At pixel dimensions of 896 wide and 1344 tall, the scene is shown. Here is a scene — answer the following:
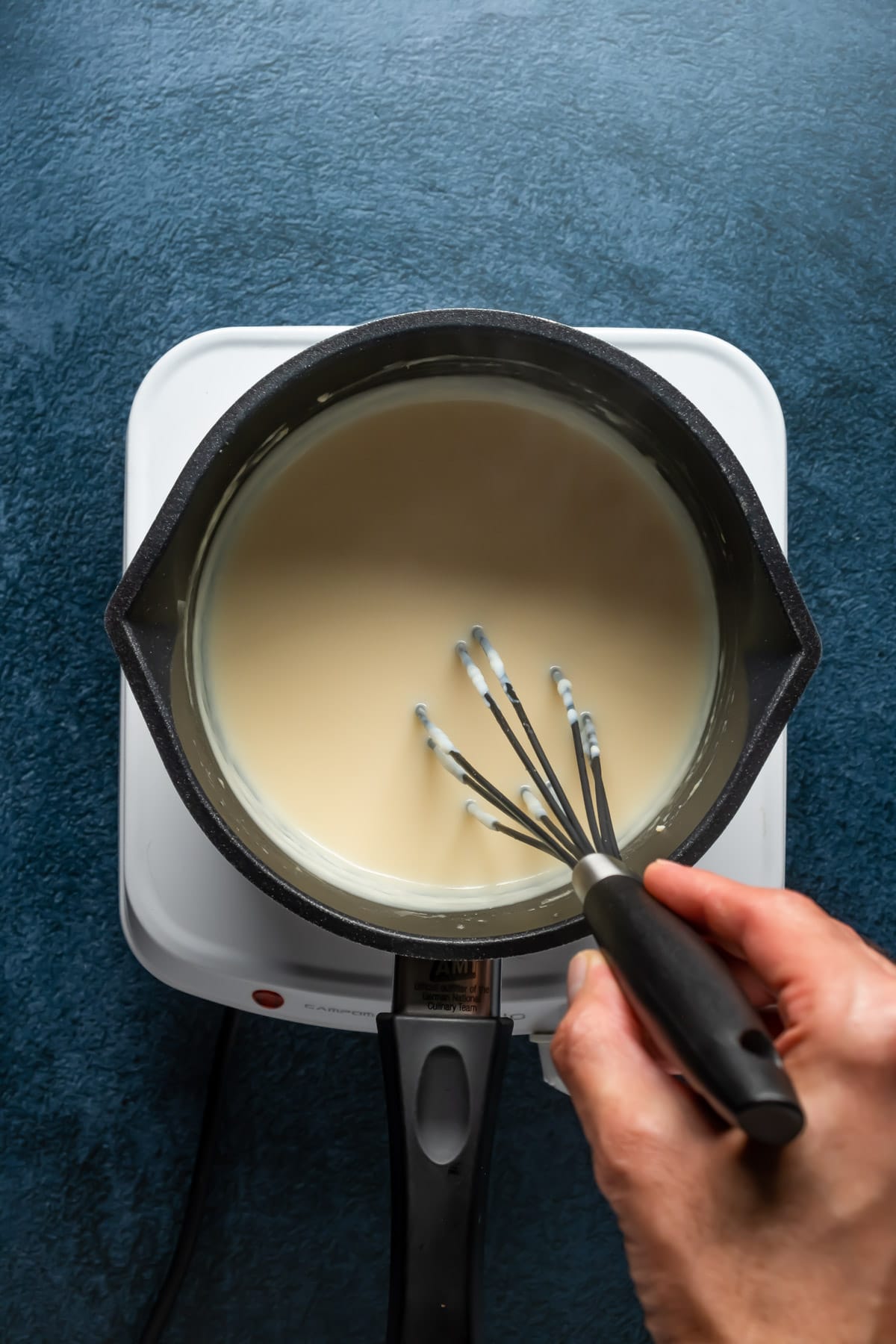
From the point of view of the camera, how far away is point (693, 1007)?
13.9 inches

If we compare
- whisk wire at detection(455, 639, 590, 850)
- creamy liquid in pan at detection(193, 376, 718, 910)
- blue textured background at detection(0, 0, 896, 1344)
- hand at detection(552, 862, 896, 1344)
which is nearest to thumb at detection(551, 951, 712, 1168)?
hand at detection(552, 862, 896, 1344)

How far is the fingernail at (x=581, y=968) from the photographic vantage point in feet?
1.47

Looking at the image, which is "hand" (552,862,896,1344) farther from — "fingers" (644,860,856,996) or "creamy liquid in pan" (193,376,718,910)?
"creamy liquid in pan" (193,376,718,910)

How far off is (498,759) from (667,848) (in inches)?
5.1

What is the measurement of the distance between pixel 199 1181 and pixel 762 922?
0.57 metres

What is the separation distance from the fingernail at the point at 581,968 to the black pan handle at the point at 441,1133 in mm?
95

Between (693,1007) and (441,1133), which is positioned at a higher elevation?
(693,1007)

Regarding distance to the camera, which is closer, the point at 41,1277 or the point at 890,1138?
the point at 890,1138

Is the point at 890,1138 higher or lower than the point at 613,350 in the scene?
lower

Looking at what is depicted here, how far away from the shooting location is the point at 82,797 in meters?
0.83

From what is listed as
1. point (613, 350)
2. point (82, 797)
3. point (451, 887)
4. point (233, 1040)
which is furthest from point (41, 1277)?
point (613, 350)

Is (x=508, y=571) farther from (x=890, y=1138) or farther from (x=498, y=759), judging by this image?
(x=890, y=1138)

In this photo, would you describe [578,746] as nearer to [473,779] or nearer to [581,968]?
[473,779]

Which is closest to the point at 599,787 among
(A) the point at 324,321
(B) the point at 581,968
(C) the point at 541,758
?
(C) the point at 541,758
